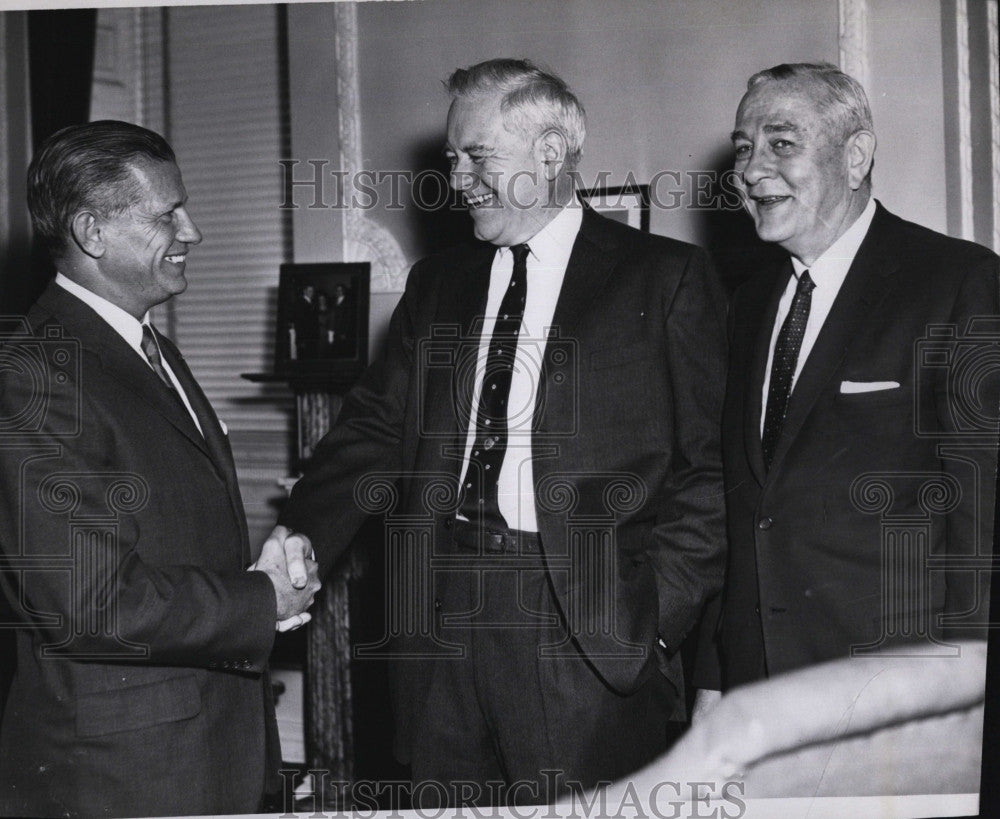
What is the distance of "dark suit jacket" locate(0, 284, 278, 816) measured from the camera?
5.21 feet

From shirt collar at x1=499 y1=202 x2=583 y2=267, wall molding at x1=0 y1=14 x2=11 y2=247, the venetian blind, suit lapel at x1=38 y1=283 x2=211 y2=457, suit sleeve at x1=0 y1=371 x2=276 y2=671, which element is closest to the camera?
suit sleeve at x1=0 y1=371 x2=276 y2=671

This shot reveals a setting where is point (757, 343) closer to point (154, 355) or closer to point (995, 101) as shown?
point (995, 101)

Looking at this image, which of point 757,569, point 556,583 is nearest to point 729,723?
point 757,569

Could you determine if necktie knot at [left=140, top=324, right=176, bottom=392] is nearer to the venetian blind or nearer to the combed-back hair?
the combed-back hair

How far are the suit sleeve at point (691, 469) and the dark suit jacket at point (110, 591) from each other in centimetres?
74

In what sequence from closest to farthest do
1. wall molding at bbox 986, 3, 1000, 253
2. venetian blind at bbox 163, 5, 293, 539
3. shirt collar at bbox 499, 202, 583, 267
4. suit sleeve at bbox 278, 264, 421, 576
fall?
shirt collar at bbox 499, 202, 583, 267
suit sleeve at bbox 278, 264, 421, 576
wall molding at bbox 986, 3, 1000, 253
venetian blind at bbox 163, 5, 293, 539

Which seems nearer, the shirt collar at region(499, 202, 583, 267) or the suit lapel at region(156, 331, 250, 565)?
the suit lapel at region(156, 331, 250, 565)

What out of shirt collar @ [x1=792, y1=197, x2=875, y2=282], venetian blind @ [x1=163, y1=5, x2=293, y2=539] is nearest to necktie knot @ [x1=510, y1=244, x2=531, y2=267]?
shirt collar @ [x1=792, y1=197, x2=875, y2=282]

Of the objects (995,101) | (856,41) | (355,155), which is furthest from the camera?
(355,155)

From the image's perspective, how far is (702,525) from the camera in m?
1.93

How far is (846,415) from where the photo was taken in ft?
6.04

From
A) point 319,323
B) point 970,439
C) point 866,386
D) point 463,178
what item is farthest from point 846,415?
point 319,323

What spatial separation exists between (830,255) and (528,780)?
1.13 m

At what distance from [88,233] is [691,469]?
117 cm
